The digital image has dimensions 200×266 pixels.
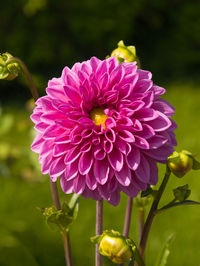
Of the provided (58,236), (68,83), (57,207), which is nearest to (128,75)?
(68,83)

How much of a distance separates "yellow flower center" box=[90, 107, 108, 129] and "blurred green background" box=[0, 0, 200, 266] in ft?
2.72

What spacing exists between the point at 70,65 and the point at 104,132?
9.65 feet

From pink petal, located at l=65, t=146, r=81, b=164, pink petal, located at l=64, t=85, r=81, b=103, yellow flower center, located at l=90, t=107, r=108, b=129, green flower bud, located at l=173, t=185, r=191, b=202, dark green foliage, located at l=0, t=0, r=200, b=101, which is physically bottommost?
green flower bud, located at l=173, t=185, r=191, b=202

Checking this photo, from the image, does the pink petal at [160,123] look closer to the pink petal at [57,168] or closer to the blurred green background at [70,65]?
the pink petal at [57,168]

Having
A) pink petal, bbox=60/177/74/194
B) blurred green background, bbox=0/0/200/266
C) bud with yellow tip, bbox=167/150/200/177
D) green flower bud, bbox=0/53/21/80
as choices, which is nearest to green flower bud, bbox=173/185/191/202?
bud with yellow tip, bbox=167/150/200/177

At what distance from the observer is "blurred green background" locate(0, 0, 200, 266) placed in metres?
1.76

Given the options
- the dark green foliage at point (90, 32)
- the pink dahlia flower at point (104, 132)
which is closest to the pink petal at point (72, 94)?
the pink dahlia flower at point (104, 132)

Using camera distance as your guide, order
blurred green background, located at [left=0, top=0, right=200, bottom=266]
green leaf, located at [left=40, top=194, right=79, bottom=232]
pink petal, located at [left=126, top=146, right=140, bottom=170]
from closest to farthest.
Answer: pink petal, located at [left=126, top=146, right=140, bottom=170], green leaf, located at [left=40, top=194, right=79, bottom=232], blurred green background, located at [left=0, top=0, right=200, bottom=266]

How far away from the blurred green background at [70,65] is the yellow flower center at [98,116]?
0.83m

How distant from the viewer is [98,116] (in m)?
0.71

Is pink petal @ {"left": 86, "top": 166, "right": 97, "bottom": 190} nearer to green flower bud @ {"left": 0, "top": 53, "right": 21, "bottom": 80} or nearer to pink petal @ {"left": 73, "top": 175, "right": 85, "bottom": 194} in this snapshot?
pink petal @ {"left": 73, "top": 175, "right": 85, "bottom": 194}

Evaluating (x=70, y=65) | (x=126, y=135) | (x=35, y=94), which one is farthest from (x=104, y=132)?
(x=70, y=65)

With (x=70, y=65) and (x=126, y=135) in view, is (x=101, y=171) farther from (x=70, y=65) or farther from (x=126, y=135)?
(x=70, y=65)

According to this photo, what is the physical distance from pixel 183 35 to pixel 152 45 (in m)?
0.30
